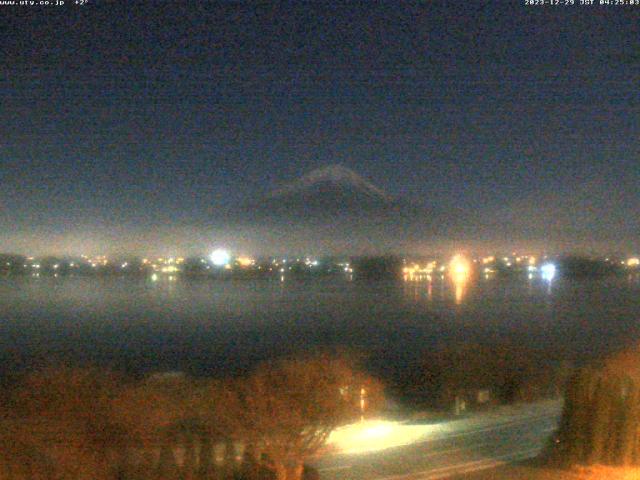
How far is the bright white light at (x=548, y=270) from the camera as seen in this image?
6353 cm

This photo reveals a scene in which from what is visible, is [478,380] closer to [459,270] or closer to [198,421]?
[198,421]

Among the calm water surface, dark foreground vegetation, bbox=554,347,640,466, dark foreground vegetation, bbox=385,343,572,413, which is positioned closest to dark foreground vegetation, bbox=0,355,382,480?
dark foreground vegetation, bbox=554,347,640,466

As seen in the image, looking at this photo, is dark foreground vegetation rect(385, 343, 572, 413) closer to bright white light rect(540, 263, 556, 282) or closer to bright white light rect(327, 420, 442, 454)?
bright white light rect(327, 420, 442, 454)

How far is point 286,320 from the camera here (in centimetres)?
3503

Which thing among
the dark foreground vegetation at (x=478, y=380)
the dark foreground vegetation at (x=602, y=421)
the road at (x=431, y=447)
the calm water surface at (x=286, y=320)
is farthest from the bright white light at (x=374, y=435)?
the calm water surface at (x=286, y=320)

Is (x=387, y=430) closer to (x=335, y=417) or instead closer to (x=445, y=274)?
A: (x=335, y=417)

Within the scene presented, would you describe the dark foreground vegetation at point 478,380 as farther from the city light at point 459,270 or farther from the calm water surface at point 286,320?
the city light at point 459,270

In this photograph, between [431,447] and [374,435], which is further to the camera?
[374,435]

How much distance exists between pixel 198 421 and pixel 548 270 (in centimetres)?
6102

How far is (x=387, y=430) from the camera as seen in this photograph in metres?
10.1

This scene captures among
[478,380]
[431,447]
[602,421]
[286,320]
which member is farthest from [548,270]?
[602,421]

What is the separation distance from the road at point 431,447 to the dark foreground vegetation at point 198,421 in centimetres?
90

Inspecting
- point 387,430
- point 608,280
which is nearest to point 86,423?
point 387,430

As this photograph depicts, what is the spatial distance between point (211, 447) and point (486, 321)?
96.4 ft
